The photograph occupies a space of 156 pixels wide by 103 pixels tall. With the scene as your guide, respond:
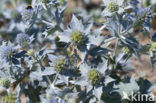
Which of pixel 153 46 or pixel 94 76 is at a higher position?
pixel 153 46

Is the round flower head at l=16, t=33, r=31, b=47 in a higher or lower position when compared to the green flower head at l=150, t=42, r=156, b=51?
lower

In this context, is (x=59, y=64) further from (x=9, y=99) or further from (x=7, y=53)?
(x=9, y=99)

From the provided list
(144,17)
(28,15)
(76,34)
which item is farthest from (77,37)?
(144,17)

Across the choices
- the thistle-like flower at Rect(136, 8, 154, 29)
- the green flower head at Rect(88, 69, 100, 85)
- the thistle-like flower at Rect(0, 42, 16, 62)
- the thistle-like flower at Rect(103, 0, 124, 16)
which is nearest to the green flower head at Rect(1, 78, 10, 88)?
the thistle-like flower at Rect(0, 42, 16, 62)

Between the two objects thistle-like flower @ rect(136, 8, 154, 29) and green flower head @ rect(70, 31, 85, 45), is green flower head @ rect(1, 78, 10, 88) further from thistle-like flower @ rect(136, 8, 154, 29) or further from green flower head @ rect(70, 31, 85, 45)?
thistle-like flower @ rect(136, 8, 154, 29)

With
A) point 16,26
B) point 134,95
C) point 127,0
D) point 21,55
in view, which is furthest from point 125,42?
point 16,26

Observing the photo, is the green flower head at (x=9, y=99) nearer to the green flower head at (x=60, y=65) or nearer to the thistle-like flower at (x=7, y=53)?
the thistle-like flower at (x=7, y=53)
